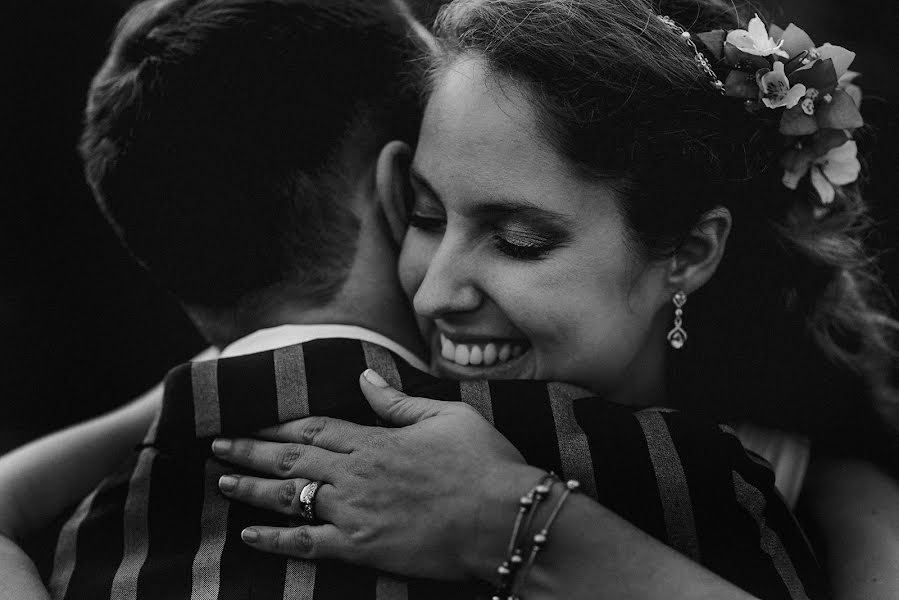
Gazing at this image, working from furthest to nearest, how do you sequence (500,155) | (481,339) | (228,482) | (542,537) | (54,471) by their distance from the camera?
(54,471) → (481,339) → (500,155) → (228,482) → (542,537)

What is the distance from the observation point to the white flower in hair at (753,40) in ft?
4.61

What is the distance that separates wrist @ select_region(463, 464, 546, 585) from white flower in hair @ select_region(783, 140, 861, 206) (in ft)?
2.43

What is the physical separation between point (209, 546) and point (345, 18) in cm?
90

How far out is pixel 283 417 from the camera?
1.26 m

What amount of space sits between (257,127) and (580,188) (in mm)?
558

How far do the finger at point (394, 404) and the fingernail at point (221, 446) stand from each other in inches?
8.0

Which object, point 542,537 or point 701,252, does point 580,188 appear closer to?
point 701,252

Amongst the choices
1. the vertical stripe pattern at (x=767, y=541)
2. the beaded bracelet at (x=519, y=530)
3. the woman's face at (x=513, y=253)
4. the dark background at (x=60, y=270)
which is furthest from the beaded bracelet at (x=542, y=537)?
the dark background at (x=60, y=270)

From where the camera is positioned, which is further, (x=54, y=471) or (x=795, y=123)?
(x=54, y=471)

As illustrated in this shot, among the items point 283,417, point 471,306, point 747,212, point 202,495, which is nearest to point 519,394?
point 471,306

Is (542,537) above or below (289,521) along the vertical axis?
above

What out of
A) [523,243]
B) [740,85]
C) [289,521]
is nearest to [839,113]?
[740,85]

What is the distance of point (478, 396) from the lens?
4.01ft

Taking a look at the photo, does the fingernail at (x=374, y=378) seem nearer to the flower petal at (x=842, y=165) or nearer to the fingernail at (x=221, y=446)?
the fingernail at (x=221, y=446)
